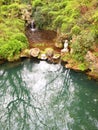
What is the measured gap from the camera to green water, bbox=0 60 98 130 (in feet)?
47.1

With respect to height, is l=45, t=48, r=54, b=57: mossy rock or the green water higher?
l=45, t=48, r=54, b=57: mossy rock

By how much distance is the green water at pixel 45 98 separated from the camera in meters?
14.3

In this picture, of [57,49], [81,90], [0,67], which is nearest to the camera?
[81,90]

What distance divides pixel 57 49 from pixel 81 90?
575cm

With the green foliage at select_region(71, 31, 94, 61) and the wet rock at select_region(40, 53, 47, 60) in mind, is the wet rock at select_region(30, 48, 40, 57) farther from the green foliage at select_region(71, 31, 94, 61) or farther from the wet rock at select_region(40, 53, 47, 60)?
the green foliage at select_region(71, 31, 94, 61)

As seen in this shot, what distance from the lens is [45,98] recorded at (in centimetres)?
1648

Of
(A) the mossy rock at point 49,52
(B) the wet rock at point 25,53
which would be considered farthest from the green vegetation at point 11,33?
(A) the mossy rock at point 49,52

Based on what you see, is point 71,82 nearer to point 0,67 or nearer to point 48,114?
point 48,114

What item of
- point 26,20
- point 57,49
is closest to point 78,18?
point 57,49

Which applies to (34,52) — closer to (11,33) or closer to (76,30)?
(11,33)

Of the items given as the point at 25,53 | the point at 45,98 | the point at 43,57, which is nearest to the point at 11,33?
the point at 25,53

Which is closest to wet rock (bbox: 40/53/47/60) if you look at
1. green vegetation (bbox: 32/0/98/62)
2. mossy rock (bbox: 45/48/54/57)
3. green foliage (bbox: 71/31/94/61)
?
mossy rock (bbox: 45/48/54/57)

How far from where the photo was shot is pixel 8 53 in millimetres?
20516

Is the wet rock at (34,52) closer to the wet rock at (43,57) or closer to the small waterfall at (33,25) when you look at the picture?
the wet rock at (43,57)
